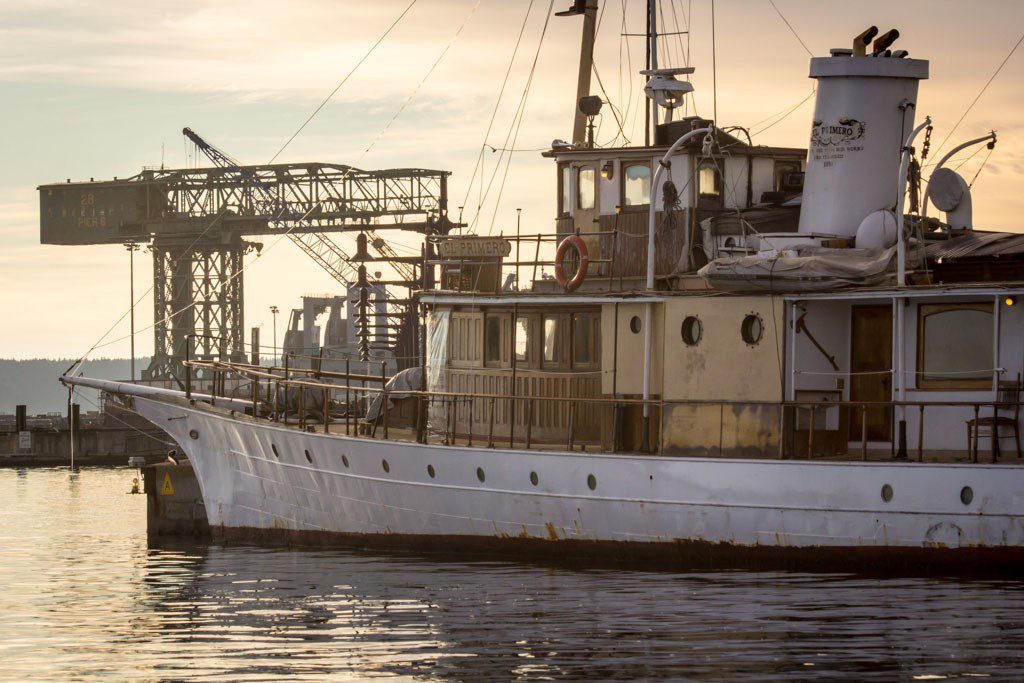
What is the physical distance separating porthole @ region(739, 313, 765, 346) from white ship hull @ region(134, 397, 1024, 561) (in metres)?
1.96

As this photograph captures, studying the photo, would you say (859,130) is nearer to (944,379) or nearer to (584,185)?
(944,379)

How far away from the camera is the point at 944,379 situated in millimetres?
23781

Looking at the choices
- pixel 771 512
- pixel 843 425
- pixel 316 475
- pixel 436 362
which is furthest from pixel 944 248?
pixel 316 475

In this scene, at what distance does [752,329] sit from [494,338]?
202 inches

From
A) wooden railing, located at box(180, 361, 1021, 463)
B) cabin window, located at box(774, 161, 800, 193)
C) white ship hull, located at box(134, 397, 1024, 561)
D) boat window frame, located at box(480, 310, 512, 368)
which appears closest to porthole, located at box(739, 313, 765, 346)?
wooden railing, located at box(180, 361, 1021, 463)

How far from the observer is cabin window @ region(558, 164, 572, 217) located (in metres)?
28.8

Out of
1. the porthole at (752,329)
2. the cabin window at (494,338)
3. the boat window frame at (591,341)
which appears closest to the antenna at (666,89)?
the boat window frame at (591,341)

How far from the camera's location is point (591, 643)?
19.0m

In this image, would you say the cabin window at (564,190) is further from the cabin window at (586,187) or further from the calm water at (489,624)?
the calm water at (489,624)

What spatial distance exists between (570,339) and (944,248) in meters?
6.02

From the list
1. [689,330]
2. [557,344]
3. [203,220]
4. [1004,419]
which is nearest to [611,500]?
[689,330]

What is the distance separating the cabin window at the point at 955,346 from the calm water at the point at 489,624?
3.08m

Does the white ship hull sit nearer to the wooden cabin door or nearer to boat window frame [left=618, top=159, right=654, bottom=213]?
the wooden cabin door

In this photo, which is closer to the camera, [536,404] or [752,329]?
[752,329]
